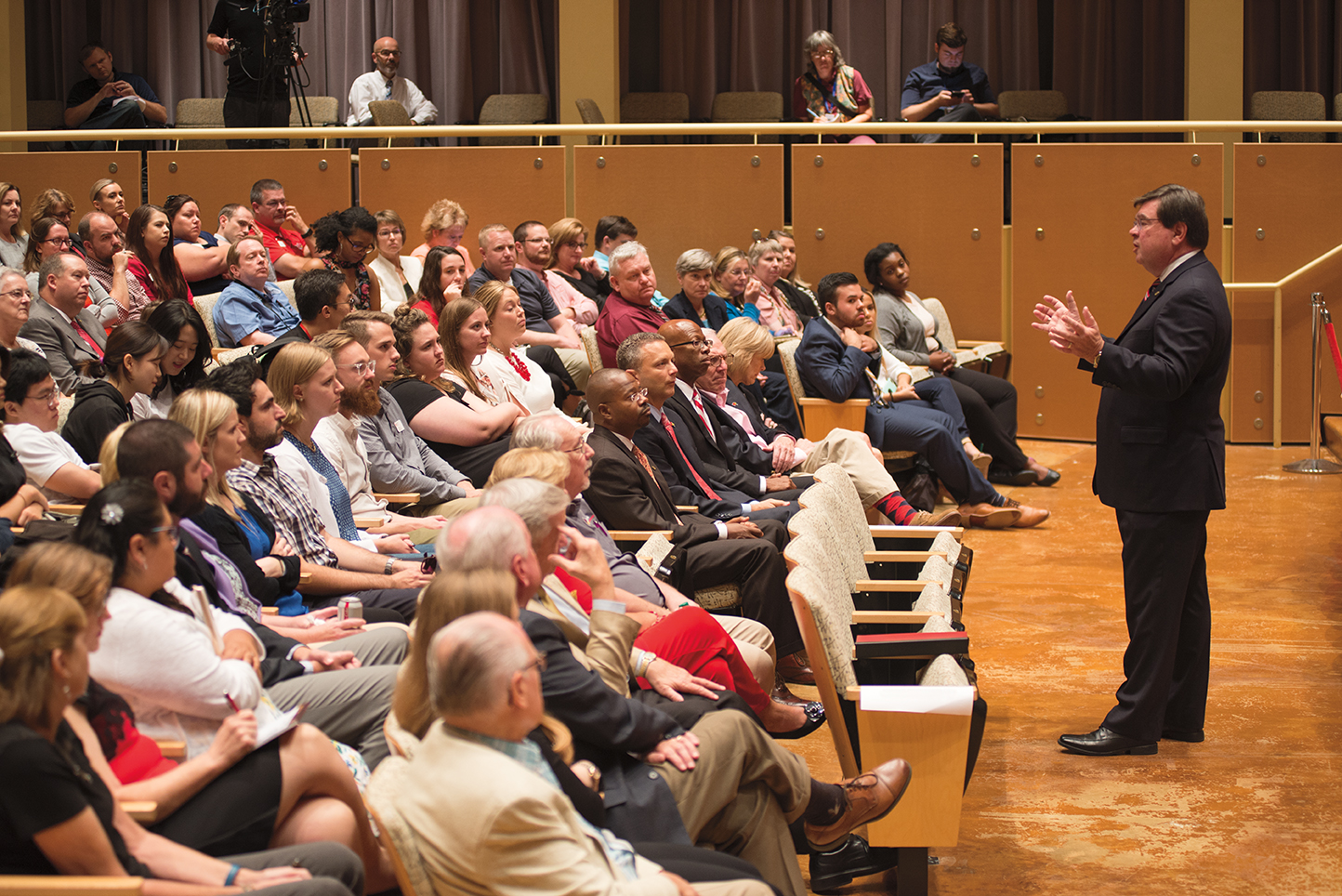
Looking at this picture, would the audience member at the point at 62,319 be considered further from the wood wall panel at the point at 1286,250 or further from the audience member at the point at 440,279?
the wood wall panel at the point at 1286,250

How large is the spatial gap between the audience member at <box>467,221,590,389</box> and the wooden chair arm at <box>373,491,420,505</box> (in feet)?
6.80

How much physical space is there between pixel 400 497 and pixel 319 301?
1.11 meters

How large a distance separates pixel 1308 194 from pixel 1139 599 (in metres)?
5.09

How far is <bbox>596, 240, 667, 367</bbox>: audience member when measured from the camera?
231 inches

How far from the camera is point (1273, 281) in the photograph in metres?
7.65

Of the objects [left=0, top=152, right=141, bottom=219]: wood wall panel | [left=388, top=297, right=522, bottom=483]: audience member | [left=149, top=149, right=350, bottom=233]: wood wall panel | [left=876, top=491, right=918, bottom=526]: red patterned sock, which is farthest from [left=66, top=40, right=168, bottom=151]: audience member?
[left=876, top=491, right=918, bottom=526]: red patterned sock

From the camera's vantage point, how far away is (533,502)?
2447mm

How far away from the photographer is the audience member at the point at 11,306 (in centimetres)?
432

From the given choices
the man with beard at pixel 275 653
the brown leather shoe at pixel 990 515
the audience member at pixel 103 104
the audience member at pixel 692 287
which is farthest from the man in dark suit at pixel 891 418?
the audience member at pixel 103 104

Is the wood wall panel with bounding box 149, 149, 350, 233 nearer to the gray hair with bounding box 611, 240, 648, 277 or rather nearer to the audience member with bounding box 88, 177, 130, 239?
the audience member with bounding box 88, 177, 130, 239

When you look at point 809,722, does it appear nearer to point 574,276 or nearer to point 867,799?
point 867,799

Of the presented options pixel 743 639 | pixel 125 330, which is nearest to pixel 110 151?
pixel 125 330

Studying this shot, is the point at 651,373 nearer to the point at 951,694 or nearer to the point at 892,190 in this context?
the point at 951,694

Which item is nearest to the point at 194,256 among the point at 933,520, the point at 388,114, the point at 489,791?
the point at 388,114
